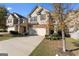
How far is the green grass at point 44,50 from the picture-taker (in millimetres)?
3725

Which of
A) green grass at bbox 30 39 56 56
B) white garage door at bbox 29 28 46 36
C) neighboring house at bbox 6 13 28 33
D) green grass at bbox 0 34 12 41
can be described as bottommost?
green grass at bbox 30 39 56 56

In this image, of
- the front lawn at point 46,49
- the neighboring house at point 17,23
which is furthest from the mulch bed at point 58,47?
the neighboring house at point 17,23

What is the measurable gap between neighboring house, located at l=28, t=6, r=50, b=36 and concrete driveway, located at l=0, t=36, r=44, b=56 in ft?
0.29

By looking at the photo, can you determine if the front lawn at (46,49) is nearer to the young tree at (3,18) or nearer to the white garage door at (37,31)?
the white garage door at (37,31)

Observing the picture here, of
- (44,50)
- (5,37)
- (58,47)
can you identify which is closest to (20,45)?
(5,37)

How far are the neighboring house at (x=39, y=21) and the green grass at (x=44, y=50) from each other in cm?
17

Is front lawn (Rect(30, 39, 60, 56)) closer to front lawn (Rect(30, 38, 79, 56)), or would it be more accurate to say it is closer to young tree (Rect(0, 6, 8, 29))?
front lawn (Rect(30, 38, 79, 56))

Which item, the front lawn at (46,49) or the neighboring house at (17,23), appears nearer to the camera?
the front lawn at (46,49)

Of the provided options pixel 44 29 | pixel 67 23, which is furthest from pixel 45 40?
pixel 67 23

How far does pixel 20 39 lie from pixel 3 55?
0.33 m

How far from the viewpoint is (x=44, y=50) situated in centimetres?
375

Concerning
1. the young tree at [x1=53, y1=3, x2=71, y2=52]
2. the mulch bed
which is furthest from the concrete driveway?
the young tree at [x1=53, y1=3, x2=71, y2=52]

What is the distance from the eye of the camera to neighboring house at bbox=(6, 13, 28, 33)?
3838 mm

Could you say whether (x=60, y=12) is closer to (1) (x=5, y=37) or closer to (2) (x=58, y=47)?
(2) (x=58, y=47)
